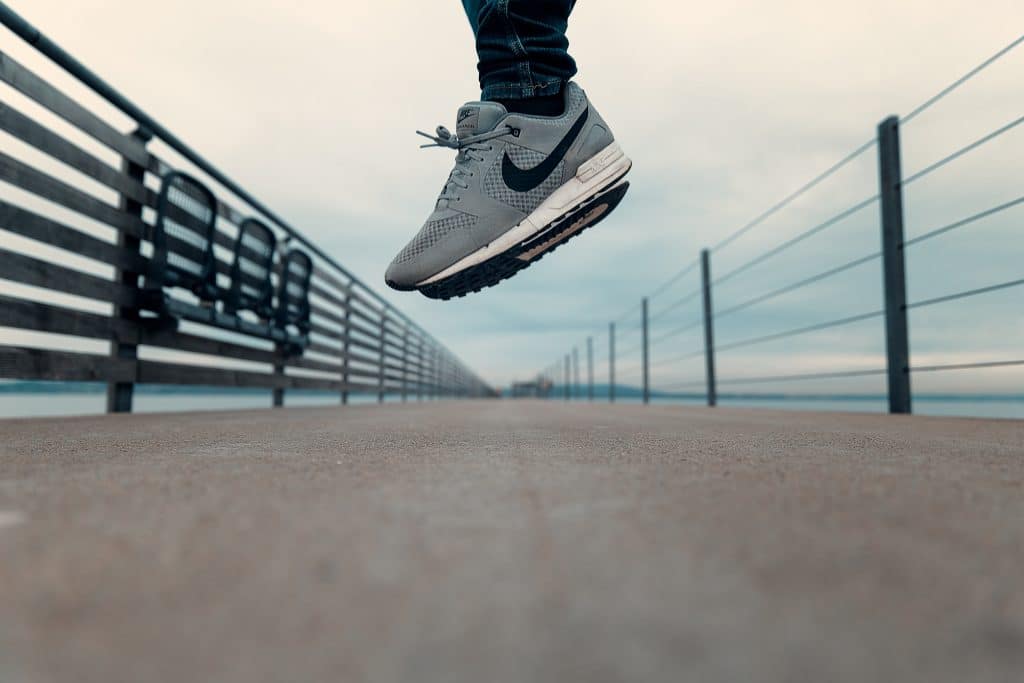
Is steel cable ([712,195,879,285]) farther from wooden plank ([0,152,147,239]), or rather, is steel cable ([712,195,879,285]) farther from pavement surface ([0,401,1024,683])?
wooden plank ([0,152,147,239])

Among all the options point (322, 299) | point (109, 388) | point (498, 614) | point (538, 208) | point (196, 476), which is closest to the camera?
point (498, 614)

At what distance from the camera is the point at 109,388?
1570mm

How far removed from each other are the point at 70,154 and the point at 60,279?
0.33 metres

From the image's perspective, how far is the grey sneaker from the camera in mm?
896

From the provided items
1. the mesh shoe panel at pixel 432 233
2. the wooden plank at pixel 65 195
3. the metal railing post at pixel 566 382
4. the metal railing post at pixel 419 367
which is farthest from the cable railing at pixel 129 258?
the metal railing post at pixel 566 382

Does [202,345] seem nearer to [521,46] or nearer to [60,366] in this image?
[60,366]

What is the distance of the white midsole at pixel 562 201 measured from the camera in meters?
0.91

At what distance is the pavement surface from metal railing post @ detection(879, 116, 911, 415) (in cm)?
183

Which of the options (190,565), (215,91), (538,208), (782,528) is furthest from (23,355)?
(215,91)

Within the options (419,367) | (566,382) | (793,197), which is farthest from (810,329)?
(566,382)

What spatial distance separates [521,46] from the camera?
89cm

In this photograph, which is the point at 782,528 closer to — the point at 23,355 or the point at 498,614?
the point at 498,614

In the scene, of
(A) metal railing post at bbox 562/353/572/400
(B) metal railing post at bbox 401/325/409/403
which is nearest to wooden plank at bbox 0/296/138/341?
(B) metal railing post at bbox 401/325/409/403

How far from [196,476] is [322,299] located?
339 cm
